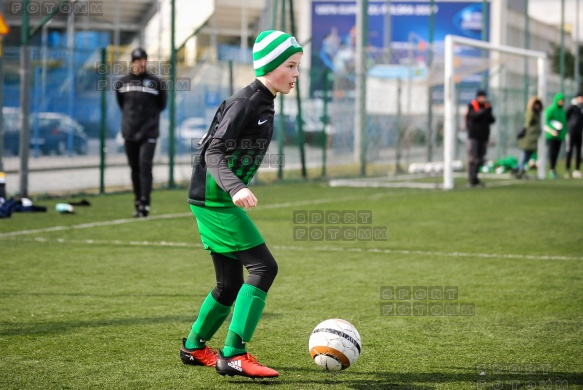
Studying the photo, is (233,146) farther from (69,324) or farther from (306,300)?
(306,300)

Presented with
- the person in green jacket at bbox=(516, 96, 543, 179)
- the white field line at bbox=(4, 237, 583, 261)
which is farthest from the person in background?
the white field line at bbox=(4, 237, 583, 261)

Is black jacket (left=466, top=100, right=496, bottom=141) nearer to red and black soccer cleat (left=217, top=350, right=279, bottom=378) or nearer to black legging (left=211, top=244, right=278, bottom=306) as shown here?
black legging (left=211, top=244, right=278, bottom=306)

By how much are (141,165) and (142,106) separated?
2.54 ft

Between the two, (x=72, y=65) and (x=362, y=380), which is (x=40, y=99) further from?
(x=362, y=380)

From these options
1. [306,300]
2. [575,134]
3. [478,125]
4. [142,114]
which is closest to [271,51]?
[306,300]

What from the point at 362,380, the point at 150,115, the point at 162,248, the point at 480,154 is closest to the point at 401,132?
the point at 480,154

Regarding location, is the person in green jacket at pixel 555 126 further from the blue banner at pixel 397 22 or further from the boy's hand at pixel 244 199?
the blue banner at pixel 397 22

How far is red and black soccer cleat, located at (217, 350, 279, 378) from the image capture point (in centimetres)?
499

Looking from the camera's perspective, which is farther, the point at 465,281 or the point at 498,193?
the point at 498,193

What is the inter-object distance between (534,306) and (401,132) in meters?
19.3

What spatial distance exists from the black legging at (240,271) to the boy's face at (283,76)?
2.79 ft

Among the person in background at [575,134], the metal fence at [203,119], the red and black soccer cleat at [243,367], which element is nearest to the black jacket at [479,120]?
the metal fence at [203,119]

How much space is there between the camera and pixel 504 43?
57094 mm

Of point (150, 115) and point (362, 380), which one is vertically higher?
point (150, 115)
